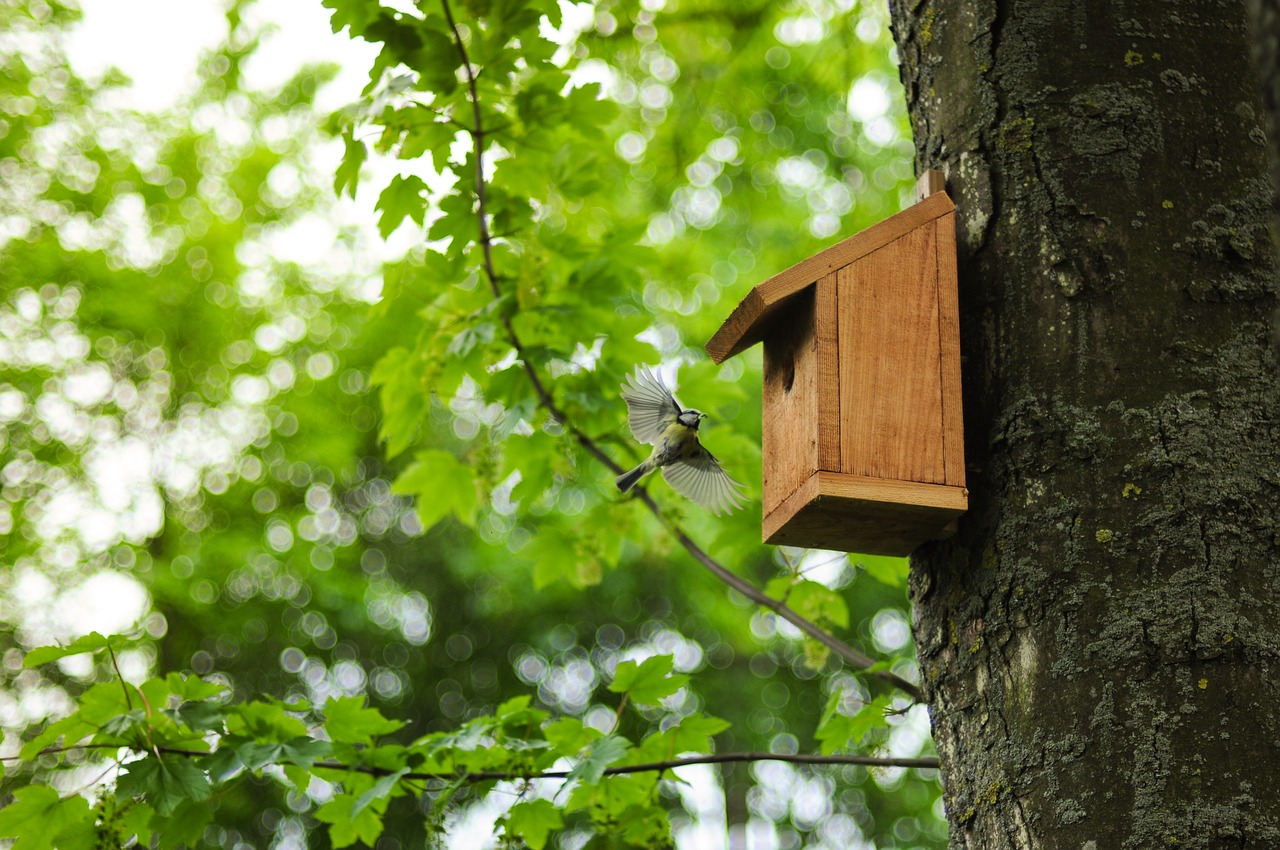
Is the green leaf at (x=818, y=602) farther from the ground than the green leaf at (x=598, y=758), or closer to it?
farther from the ground

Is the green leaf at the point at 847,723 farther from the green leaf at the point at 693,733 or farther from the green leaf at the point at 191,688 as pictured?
the green leaf at the point at 191,688

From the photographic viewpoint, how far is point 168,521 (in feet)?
24.5

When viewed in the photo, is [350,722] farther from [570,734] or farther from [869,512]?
[869,512]

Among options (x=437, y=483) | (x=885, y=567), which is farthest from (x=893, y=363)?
(x=437, y=483)

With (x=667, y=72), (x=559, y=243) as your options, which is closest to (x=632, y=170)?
(x=667, y=72)

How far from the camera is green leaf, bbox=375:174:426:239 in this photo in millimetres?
2584

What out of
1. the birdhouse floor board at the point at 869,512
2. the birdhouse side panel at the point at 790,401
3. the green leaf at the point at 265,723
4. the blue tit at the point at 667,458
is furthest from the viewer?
the blue tit at the point at 667,458

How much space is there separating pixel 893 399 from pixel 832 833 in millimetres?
8718

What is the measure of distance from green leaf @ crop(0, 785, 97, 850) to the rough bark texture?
1663 millimetres

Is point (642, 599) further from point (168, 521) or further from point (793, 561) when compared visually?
point (793, 561)

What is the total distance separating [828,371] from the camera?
1849 mm

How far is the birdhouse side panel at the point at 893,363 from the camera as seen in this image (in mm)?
1778

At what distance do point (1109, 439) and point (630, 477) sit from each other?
129cm

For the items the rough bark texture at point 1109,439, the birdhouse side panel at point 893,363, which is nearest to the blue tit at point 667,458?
the birdhouse side panel at point 893,363
